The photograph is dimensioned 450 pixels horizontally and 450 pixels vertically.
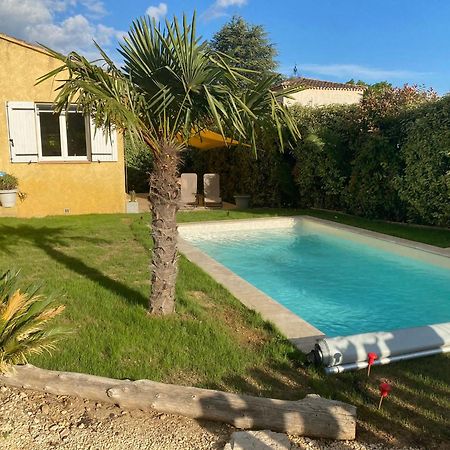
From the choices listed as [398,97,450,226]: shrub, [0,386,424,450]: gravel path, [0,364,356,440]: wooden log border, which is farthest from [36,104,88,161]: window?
[0,386,424,450]: gravel path

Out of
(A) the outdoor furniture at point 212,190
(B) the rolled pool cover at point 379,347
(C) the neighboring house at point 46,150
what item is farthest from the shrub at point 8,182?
(B) the rolled pool cover at point 379,347

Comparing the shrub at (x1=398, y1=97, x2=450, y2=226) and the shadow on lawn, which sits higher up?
the shrub at (x1=398, y1=97, x2=450, y2=226)

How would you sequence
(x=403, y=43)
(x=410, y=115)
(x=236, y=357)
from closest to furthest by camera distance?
(x=236, y=357), (x=410, y=115), (x=403, y=43)

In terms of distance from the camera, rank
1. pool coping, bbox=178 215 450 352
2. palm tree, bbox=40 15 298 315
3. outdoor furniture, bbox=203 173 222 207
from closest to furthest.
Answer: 1. palm tree, bbox=40 15 298 315
2. pool coping, bbox=178 215 450 352
3. outdoor furniture, bbox=203 173 222 207

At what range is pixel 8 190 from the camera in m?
13.7

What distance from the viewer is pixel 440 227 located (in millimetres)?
12336

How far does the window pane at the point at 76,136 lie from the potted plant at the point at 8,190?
6.87 ft

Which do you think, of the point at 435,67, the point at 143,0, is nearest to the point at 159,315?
the point at 143,0

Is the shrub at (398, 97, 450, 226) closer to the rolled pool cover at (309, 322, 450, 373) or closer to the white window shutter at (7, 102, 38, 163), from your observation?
the rolled pool cover at (309, 322, 450, 373)

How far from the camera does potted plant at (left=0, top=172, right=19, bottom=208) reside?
13.7 meters

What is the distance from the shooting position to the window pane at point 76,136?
48.8ft

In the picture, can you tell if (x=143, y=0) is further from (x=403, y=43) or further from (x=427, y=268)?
(x=403, y=43)

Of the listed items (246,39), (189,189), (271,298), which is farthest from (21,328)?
(246,39)

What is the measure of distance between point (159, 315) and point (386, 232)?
8291mm
